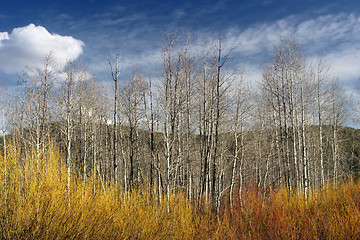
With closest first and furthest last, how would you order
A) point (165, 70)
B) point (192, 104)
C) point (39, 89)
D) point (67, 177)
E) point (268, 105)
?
1. point (67, 177)
2. point (165, 70)
3. point (192, 104)
4. point (39, 89)
5. point (268, 105)

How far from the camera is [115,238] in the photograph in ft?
16.7

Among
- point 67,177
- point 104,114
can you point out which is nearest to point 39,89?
point 104,114

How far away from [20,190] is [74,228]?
3.78 ft

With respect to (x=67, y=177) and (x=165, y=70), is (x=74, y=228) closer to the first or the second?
(x=67, y=177)

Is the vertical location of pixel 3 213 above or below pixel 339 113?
below

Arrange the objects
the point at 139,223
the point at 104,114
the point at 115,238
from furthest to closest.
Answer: the point at 104,114 < the point at 139,223 < the point at 115,238

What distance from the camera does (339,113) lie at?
18938mm

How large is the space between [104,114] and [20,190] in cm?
1565

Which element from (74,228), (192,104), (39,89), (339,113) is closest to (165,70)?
(192,104)

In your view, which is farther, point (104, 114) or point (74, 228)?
point (104, 114)

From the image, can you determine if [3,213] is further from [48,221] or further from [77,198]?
[77,198]

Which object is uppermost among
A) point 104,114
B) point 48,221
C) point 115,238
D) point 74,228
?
point 104,114

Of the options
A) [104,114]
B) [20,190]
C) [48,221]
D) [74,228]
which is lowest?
[74,228]

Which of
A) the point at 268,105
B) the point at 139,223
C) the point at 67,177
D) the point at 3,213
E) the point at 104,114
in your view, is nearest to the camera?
the point at 3,213
